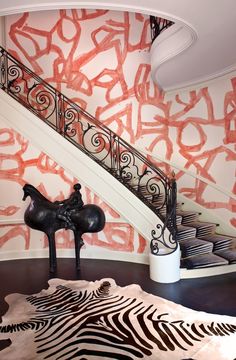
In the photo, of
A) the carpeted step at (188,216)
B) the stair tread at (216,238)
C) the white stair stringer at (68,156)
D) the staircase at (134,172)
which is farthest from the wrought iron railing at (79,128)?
the stair tread at (216,238)

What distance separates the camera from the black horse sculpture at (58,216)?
4.46m

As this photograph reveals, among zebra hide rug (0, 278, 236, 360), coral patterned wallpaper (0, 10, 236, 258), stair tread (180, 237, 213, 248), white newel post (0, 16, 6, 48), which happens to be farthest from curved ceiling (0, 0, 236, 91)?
zebra hide rug (0, 278, 236, 360)

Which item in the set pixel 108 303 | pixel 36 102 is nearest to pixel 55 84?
pixel 36 102

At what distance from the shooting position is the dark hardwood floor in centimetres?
360

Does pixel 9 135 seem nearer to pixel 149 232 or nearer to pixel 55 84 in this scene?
pixel 55 84

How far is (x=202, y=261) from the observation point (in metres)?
4.43

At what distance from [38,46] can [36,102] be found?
105cm

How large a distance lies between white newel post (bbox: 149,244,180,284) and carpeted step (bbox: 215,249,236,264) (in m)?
0.82

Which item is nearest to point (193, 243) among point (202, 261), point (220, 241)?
point (202, 261)

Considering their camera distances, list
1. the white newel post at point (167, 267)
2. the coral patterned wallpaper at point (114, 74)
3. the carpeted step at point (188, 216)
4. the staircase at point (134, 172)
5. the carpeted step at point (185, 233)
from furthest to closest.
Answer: the coral patterned wallpaper at point (114, 74)
the carpeted step at point (188, 216)
the carpeted step at point (185, 233)
the staircase at point (134, 172)
the white newel post at point (167, 267)

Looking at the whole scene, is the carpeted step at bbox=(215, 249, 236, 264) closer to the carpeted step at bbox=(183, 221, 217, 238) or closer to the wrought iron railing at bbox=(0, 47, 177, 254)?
the carpeted step at bbox=(183, 221, 217, 238)

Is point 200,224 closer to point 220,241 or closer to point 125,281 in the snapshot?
point 220,241

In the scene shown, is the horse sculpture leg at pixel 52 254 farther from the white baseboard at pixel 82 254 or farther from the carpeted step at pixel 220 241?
the carpeted step at pixel 220 241

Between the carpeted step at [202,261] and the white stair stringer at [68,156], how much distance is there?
85cm
